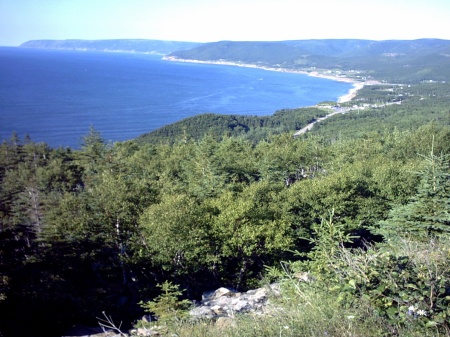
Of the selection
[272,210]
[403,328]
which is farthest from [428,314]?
[272,210]

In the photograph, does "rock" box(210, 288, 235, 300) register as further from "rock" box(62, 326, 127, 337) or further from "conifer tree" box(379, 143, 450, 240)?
"conifer tree" box(379, 143, 450, 240)

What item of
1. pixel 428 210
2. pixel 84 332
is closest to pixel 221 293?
pixel 84 332

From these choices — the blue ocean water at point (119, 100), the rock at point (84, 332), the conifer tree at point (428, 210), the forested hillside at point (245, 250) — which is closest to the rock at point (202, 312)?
the forested hillside at point (245, 250)

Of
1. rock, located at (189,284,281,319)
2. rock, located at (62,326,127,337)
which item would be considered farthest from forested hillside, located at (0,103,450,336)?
rock, located at (189,284,281,319)

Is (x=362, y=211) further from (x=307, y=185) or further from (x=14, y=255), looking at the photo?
(x=14, y=255)

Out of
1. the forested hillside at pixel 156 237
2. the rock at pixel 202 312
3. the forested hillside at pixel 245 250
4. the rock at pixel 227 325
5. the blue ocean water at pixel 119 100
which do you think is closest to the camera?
the forested hillside at pixel 245 250

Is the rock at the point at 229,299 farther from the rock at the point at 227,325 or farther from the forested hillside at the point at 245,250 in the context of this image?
the rock at the point at 227,325

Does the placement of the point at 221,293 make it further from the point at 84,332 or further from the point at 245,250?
the point at 84,332

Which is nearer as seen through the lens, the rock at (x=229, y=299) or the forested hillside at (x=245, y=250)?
the forested hillside at (x=245, y=250)
